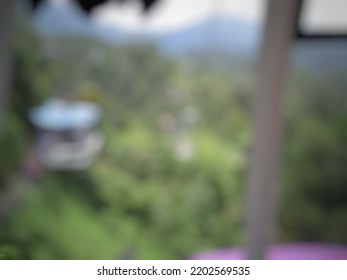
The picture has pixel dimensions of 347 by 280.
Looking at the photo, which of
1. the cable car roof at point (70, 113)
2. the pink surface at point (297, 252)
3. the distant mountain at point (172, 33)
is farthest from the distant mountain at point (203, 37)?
the pink surface at point (297, 252)

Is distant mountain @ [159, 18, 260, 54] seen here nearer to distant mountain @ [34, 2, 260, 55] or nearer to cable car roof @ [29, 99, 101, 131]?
distant mountain @ [34, 2, 260, 55]

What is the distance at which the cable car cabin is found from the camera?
1.99 metres

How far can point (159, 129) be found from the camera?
2039 mm

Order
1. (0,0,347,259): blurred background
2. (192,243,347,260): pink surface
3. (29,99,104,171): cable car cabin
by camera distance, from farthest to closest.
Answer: (29,99,104,171): cable car cabin
(0,0,347,259): blurred background
(192,243,347,260): pink surface

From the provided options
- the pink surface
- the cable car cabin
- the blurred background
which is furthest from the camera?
the cable car cabin

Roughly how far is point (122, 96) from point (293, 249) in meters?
1.06

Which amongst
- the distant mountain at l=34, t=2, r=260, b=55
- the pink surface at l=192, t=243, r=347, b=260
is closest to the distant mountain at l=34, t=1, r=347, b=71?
the distant mountain at l=34, t=2, r=260, b=55

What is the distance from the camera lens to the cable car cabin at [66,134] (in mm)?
1987

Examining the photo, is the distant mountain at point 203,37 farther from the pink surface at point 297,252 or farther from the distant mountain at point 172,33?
the pink surface at point 297,252

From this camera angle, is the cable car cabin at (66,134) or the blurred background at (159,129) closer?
the blurred background at (159,129)

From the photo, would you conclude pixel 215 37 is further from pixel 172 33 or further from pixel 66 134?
pixel 66 134

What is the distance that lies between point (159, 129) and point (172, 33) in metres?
0.47

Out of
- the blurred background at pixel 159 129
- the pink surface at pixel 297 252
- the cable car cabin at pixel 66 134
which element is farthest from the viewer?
the cable car cabin at pixel 66 134
